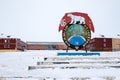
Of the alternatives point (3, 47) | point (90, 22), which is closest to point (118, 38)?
point (3, 47)

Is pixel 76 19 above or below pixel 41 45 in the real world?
above

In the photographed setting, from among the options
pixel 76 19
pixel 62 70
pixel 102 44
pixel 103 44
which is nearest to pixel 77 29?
pixel 76 19

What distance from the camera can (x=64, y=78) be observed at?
7391mm

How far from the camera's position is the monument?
65.4 feet

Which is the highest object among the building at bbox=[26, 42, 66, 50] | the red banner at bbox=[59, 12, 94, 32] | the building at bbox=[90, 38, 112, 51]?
the red banner at bbox=[59, 12, 94, 32]

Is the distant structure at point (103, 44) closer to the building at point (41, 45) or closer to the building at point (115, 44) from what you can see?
the building at point (115, 44)

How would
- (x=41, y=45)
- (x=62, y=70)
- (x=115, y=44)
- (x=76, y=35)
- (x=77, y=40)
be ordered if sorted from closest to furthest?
1. (x=62, y=70)
2. (x=76, y=35)
3. (x=77, y=40)
4. (x=115, y=44)
5. (x=41, y=45)

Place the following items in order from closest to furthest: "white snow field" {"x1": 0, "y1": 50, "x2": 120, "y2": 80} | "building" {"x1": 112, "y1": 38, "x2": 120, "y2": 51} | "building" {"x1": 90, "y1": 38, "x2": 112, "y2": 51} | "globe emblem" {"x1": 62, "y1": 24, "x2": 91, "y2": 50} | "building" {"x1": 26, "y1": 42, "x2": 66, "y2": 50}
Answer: "white snow field" {"x1": 0, "y1": 50, "x2": 120, "y2": 80} → "globe emblem" {"x1": 62, "y1": 24, "x2": 91, "y2": 50} → "building" {"x1": 90, "y1": 38, "x2": 112, "y2": 51} → "building" {"x1": 112, "y1": 38, "x2": 120, "y2": 51} → "building" {"x1": 26, "y1": 42, "x2": 66, "y2": 50}

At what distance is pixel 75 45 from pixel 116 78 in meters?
12.9

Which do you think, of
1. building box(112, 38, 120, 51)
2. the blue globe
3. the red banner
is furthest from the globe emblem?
building box(112, 38, 120, 51)

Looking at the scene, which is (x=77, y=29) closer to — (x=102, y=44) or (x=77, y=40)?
(x=77, y=40)

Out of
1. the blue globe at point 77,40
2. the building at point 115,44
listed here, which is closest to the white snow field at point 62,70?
the blue globe at point 77,40

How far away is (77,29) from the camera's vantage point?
20109mm

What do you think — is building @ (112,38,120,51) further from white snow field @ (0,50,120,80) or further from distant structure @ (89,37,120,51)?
white snow field @ (0,50,120,80)
